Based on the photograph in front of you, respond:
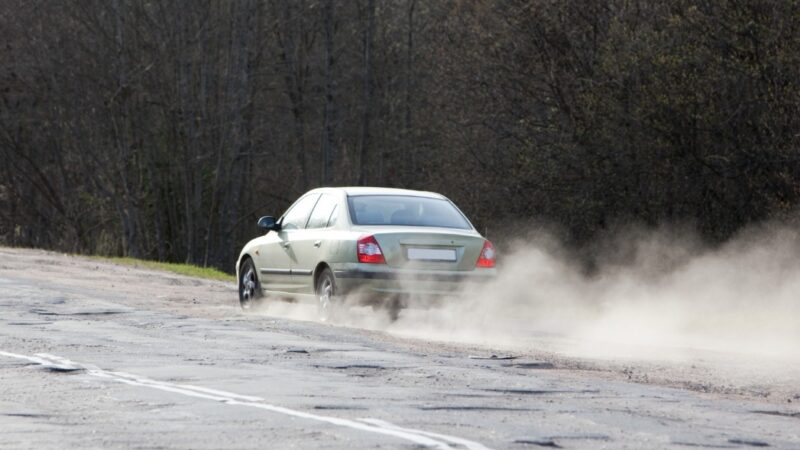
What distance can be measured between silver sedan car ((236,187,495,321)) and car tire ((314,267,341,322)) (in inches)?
0.4

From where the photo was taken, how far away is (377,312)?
52.4 ft

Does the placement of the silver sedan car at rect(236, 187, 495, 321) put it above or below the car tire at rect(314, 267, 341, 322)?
above

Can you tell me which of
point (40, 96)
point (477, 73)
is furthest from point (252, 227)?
point (477, 73)

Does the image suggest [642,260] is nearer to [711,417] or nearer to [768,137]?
[768,137]

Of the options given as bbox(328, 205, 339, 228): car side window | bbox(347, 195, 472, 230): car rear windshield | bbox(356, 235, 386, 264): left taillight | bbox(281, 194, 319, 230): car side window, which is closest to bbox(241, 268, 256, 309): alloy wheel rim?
bbox(281, 194, 319, 230): car side window

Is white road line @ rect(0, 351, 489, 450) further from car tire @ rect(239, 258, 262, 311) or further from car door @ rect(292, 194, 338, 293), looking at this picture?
car tire @ rect(239, 258, 262, 311)

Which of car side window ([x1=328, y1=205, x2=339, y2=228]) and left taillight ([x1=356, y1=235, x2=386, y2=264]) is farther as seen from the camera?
car side window ([x1=328, y1=205, x2=339, y2=228])

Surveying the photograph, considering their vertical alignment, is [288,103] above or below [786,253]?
above

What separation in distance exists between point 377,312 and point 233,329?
1.74 meters

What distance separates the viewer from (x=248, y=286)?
18828 millimetres

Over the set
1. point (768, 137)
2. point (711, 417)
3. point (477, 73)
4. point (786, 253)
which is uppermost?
point (477, 73)

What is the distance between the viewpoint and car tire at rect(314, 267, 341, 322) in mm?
15883

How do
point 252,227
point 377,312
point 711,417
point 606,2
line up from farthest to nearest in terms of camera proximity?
point 252,227
point 606,2
point 377,312
point 711,417

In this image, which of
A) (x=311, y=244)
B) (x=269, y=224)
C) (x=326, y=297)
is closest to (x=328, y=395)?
(x=326, y=297)
